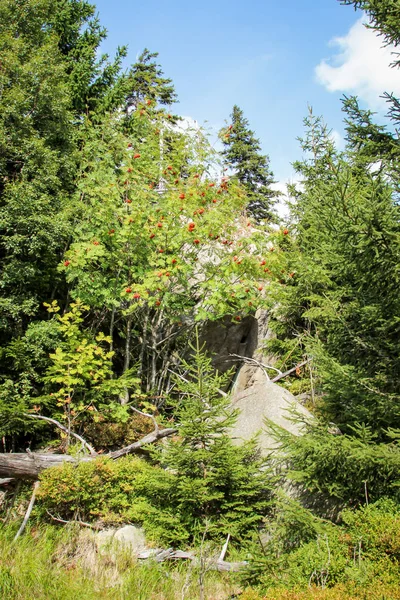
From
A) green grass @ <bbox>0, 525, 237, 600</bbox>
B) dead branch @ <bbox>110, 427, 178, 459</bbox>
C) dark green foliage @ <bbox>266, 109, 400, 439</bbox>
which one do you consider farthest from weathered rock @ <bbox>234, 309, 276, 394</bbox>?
green grass @ <bbox>0, 525, 237, 600</bbox>

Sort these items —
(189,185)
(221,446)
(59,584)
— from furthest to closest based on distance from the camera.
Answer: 1. (189,185)
2. (221,446)
3. (59,584)

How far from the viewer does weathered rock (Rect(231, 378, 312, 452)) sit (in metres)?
5.83

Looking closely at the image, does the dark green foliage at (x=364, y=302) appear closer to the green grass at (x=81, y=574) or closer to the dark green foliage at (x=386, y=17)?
the dark green foliage at (x=386, y=17)

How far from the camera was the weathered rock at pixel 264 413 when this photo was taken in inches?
230

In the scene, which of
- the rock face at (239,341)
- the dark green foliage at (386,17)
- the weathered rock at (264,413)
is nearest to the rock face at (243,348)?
the rock face at (239,341)

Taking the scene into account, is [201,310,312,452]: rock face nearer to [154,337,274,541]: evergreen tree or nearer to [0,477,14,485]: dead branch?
[154,337,274,541]: evergreen tree

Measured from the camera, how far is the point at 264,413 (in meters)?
6.11

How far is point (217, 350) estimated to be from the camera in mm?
9820

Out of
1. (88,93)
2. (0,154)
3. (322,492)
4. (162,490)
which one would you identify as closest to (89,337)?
(162,490)

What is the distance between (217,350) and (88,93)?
6931 mm

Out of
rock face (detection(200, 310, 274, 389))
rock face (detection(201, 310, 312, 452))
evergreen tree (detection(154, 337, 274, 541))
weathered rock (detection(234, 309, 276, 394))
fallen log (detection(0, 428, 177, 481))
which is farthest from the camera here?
weathered rock (detection(234, 309, 276, 394))

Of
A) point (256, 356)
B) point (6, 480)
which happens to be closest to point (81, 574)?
point (6, 480)

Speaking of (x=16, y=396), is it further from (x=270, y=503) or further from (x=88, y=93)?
(x=88, y=93)

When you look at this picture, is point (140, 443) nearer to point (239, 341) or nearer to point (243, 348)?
→ point (239, 341)
